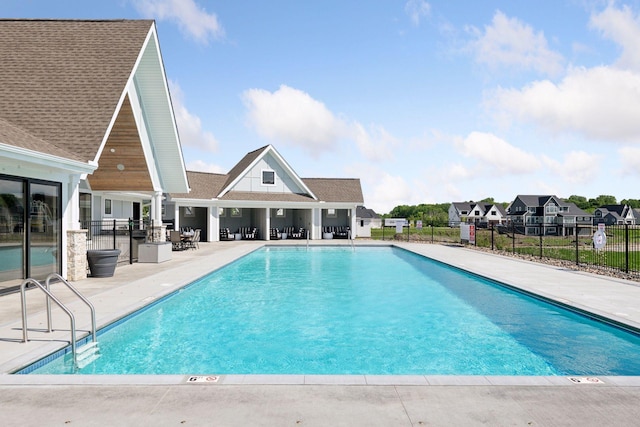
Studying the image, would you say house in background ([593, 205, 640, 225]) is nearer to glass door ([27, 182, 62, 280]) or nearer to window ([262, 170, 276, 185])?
window ([262, 170, 276, 185])

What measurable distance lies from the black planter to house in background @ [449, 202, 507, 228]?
298 ft

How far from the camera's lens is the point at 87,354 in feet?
20.2

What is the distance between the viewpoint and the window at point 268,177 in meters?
32.6

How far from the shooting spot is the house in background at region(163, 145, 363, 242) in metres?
30.6

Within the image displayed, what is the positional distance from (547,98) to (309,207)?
1799 centimetres

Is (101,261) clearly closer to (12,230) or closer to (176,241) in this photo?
(12,230)

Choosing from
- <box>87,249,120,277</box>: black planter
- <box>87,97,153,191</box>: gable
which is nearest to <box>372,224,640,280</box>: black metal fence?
<box>87,249,120,277</box>: black planter

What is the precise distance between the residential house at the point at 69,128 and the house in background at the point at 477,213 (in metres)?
87.3

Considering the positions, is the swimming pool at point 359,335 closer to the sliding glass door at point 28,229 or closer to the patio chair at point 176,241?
the sliding glass door at point 28,229

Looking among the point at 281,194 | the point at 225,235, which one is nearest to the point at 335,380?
the point at 281,194

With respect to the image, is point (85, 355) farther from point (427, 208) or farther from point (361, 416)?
point (427, 208)

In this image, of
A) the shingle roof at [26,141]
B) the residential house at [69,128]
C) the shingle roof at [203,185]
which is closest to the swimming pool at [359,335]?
the residential house at [69,128]

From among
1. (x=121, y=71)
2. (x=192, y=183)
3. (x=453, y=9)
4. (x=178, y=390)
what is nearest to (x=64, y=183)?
(x=121, y=71)

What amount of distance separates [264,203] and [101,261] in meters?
18.5
